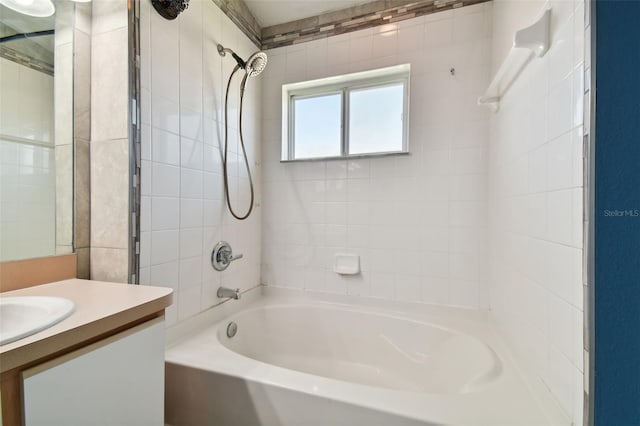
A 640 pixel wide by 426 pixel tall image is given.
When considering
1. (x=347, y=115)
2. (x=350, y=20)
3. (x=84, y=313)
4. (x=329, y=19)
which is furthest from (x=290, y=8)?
(x=84, y=313)

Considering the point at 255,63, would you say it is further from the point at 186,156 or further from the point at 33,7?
the point at 33,7

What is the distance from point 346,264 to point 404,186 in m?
0.64

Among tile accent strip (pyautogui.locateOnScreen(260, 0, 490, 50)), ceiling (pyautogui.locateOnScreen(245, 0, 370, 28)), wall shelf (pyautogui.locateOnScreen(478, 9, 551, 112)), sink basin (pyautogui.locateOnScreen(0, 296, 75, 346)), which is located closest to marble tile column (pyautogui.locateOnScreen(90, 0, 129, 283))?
sink basin (pyautogui.locateOnScreen(0, 296, 75, 346))

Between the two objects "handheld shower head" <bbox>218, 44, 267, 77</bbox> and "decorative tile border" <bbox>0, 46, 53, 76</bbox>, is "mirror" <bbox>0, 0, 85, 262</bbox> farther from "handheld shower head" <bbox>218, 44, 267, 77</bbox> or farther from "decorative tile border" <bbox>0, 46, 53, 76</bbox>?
"handheld shower head" <bbox>218, 44, 267, 77</bbox>

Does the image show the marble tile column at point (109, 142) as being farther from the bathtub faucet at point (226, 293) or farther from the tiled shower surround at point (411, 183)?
the bathtub faucet at point (226, 293)

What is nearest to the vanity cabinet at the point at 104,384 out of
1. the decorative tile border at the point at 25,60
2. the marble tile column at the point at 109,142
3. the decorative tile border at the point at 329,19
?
the marble tile column at the point at 109,142

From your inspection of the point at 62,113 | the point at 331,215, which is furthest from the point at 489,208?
the point at 62,113

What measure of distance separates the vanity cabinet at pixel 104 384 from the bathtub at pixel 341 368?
30cm

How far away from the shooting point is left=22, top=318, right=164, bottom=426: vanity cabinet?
595 mm

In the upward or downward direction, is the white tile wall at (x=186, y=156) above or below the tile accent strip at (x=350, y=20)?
below

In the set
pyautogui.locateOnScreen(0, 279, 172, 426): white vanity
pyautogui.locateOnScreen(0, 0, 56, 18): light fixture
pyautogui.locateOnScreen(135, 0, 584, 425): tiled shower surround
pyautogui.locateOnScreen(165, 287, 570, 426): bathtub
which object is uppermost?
pyautogui.locateOnScreen(0, 0, 56, 18): light fixture

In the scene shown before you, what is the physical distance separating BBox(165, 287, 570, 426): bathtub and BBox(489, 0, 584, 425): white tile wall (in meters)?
0.18

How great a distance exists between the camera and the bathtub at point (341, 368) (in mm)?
902

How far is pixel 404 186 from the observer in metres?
1.76
